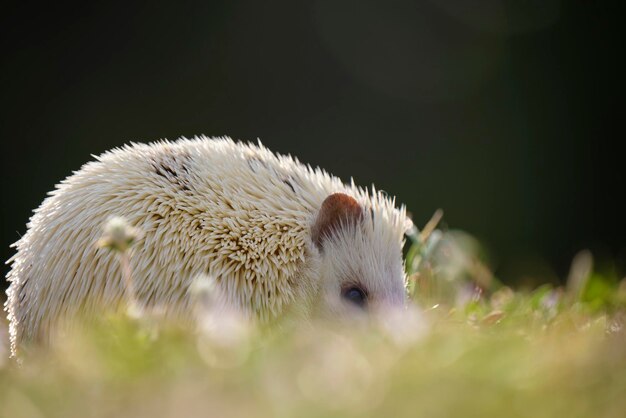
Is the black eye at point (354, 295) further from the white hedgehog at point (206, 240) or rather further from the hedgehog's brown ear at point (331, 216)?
the hedgehog's brown ear at point (331, 216)

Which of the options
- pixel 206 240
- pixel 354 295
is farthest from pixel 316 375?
pixel 354 295

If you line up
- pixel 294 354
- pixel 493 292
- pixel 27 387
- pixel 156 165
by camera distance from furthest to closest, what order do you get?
1. pixel 493 292
2. pixel 156 165
3. pixel 294 354
4. pixel 27 387

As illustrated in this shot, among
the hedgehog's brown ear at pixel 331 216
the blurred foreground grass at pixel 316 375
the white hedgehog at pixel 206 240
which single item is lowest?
the blurred foreground grass at pixel 316 375

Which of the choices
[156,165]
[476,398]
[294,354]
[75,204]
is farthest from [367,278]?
[476,398]

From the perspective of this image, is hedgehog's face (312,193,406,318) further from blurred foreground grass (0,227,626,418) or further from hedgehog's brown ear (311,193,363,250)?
blurred foreground grass (0,227,626,418)

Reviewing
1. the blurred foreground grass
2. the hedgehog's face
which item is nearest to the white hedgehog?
the hedgehog's face

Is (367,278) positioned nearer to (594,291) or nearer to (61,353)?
(594,291)

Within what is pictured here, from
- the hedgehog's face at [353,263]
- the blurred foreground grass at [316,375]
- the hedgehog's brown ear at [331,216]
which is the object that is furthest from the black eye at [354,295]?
the blurred foreground grass at [316,375]

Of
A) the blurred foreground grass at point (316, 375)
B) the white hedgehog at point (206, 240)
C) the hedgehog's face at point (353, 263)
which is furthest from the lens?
the hedgehog's face at point (353, 263)
